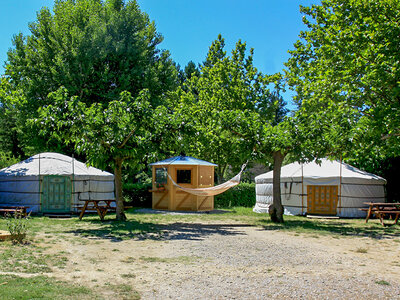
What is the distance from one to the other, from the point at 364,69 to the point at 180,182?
7848 millimetres

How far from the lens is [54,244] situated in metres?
7.17

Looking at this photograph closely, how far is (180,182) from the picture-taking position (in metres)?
15.6

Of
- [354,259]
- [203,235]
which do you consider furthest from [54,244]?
[354,259]

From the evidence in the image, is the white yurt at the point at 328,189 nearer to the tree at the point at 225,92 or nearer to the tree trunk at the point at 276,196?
the tree trunk at the point at 276,196

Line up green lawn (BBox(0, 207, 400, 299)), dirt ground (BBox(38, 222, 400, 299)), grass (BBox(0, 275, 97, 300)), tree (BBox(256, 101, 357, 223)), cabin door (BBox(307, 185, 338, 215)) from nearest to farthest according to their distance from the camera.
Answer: grass (BBox(0, 275, 97, 300)) < green lawn (BBox(0, 207, 400, 299)) < dirt ground (BBox(38, 222, 400, 299)) < tree (BBox(256, 101, 357, 223)) < cabin door (BBox(307, 185, 338, 215))

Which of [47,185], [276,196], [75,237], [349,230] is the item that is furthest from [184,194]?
[75,237]

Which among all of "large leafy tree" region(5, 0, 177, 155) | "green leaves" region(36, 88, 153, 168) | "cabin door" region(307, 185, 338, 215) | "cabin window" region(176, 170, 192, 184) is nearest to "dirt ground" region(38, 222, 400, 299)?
"green leaves" region(36, 88, 153, 168)

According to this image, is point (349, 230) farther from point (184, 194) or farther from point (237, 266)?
point (184, 194)

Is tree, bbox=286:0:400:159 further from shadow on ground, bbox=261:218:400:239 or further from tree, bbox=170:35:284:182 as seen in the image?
tree, bbox=170:35:284:182

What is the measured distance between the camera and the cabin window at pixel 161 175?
15617mm

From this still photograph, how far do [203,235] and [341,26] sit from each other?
25.0 ft

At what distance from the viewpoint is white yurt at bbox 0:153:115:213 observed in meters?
14.0

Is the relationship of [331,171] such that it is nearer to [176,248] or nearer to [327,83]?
[327,83]

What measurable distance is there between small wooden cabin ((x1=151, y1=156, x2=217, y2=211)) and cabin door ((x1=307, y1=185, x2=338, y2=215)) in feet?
12.6
